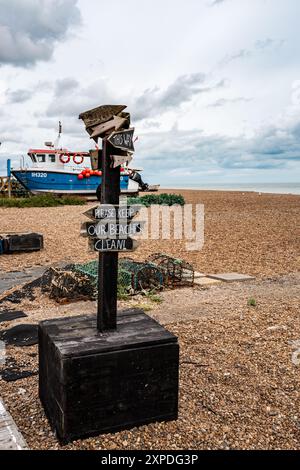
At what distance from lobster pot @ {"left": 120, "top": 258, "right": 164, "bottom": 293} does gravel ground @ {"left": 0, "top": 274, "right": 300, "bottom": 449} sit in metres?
0.70

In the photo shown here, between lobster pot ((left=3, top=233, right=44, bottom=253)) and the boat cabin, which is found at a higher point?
the boat cabin

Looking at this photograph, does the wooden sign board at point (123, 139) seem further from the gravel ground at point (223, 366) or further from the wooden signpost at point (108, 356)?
the gravel ground at point (223, 366)

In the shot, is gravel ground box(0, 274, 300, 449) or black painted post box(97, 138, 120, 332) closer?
gravel ground box(0, 274, 300, 449)

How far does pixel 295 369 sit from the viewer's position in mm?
4320

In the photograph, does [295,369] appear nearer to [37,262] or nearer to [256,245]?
[37,262]

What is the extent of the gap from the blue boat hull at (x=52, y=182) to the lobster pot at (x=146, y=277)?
22675 mm

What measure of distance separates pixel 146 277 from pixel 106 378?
421 cm

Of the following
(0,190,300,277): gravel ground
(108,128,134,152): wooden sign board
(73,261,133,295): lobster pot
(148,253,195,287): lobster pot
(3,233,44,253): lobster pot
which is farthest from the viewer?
(3,233,44,253): lobster pot

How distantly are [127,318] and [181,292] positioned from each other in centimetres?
350

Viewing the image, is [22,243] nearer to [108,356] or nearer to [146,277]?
[146,277]

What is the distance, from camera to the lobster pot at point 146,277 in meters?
7.12

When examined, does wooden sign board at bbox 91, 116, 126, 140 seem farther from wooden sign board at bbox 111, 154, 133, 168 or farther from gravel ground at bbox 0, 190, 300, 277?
gravel ground at bbox 0, 190, 300, 277

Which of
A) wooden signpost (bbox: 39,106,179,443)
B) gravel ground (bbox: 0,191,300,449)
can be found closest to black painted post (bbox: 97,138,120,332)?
wooden signpost (bbox: 39,106,179,443)

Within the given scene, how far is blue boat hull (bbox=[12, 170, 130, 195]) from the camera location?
29188 mm
